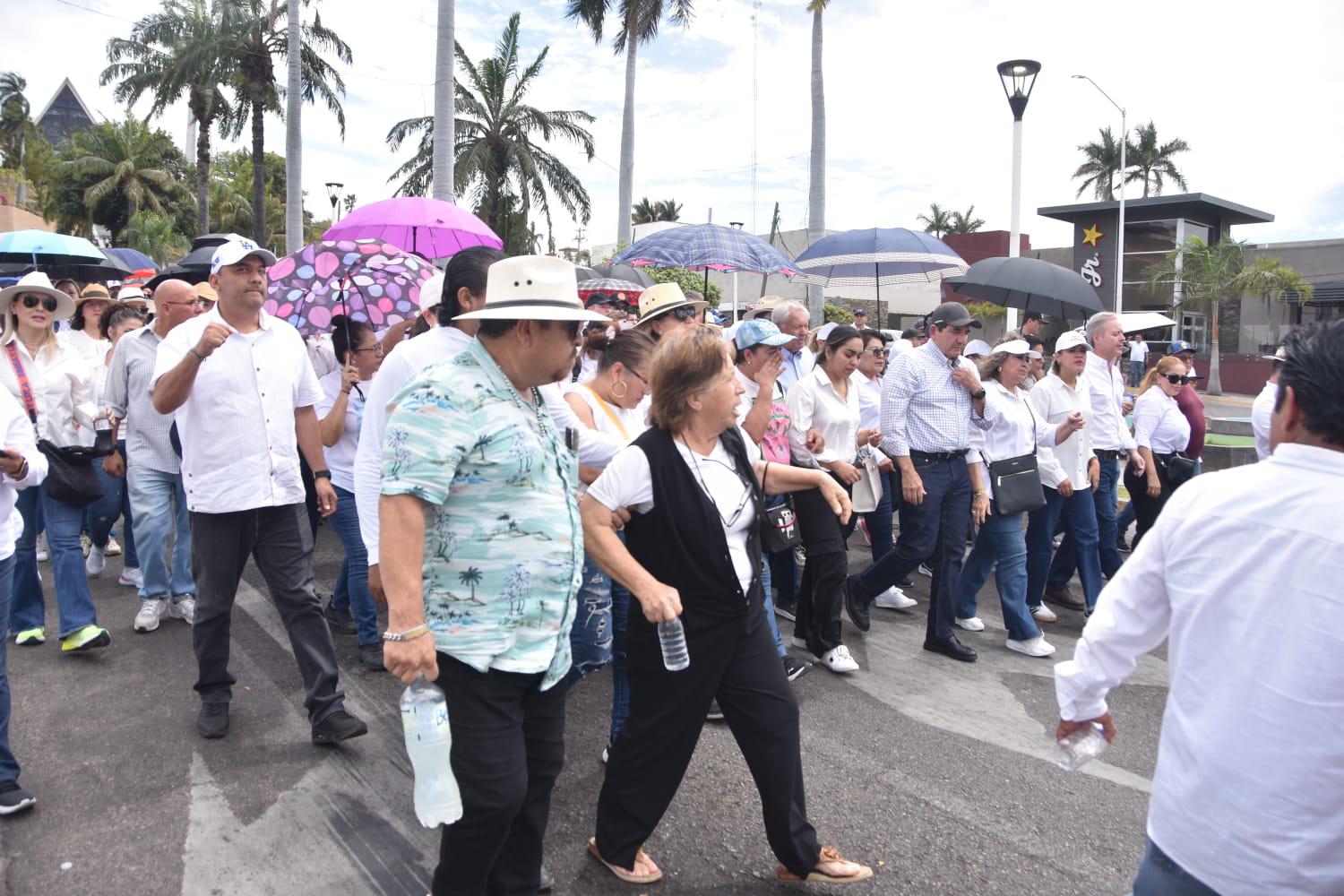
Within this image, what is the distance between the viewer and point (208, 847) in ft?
10.4

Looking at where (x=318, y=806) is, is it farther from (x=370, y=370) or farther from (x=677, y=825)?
(x=370, y=370)

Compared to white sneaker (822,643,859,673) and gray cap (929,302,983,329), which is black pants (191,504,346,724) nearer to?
white sneaker (822,643,859,673)

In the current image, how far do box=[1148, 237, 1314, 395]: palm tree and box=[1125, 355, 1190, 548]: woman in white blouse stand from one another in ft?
90.7

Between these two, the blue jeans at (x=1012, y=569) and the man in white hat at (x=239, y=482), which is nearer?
the man in white hat at (x=239, y=482)

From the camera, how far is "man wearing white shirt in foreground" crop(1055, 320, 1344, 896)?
5.60ft

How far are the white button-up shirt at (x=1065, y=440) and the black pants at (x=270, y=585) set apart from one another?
15.3 ft

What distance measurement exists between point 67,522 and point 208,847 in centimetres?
286

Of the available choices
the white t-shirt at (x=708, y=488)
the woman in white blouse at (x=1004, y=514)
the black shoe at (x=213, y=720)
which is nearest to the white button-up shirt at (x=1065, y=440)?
the woman in white blouse at (x=1004, y=514)

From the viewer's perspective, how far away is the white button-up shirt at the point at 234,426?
3.92 m

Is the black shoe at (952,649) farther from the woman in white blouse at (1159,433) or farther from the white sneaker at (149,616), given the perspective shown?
the white sneaker at (149,616)

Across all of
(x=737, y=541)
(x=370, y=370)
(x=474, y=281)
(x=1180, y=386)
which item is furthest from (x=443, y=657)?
(x=1180, y=386)

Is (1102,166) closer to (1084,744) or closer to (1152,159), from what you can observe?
(1152,159)

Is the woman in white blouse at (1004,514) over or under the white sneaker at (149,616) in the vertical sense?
over

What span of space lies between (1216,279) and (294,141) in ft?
98.6
